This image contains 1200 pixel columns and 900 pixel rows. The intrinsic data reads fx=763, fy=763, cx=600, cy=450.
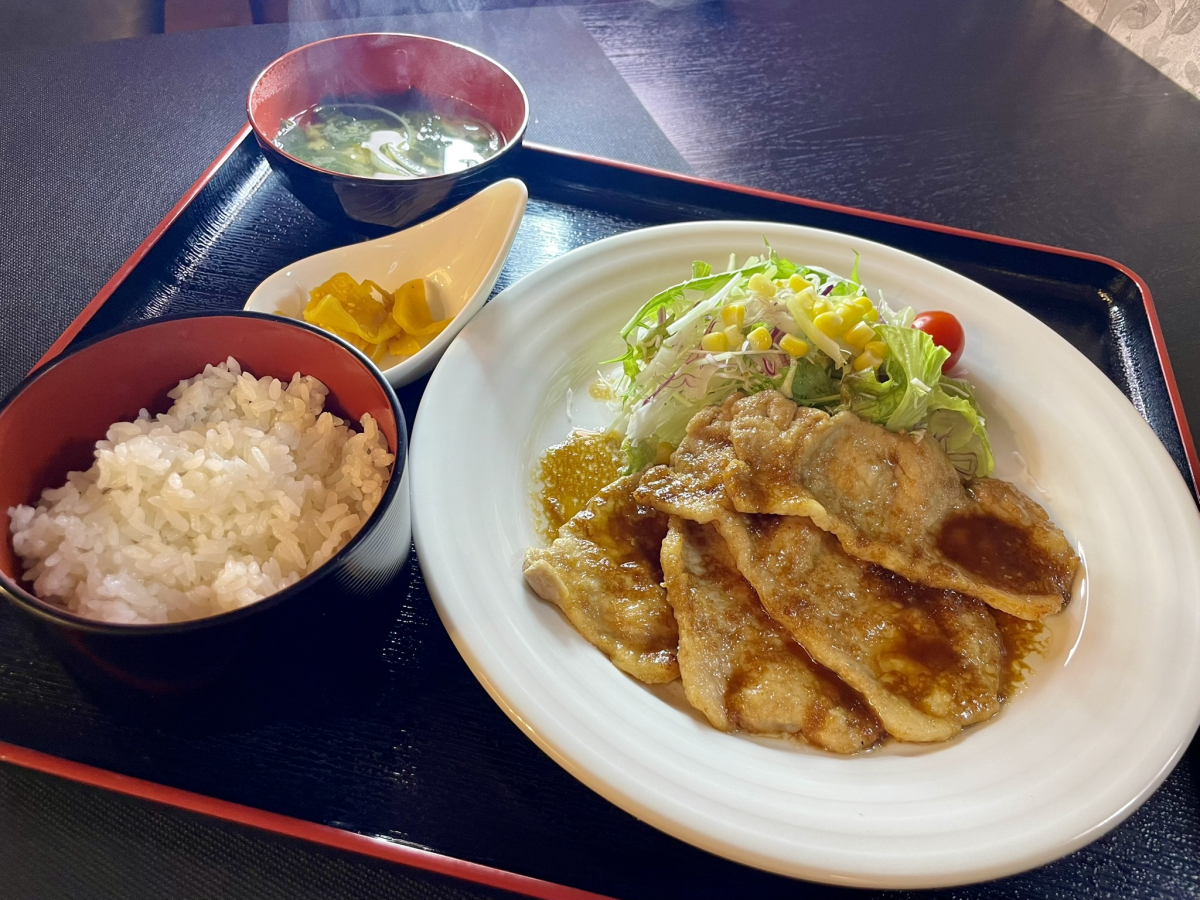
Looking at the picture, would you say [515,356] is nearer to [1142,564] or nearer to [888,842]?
[888,842]

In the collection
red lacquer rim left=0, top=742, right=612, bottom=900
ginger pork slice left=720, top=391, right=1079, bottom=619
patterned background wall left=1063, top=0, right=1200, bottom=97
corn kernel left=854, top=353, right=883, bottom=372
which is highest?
patterned background wall left=1063, top=0, right=1200, bottom=97

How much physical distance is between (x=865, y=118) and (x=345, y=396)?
10.8 feet

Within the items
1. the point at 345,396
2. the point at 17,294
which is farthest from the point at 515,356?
the point at 17,294

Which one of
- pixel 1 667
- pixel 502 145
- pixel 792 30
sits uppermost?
pixel 792 30

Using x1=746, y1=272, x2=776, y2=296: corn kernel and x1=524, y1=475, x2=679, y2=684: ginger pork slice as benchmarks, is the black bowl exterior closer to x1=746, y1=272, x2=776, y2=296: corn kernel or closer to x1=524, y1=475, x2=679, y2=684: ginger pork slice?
x1=524, y1=475, x2=679, y2=684: ginger pork slice

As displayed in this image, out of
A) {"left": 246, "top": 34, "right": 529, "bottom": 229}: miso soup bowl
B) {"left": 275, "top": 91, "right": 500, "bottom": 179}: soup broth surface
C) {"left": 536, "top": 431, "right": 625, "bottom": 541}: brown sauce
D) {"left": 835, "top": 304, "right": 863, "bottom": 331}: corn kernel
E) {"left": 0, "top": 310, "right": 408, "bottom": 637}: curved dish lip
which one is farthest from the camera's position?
{"left": 275, "top": 91, "right": 500, "bottom": 179}: soup broth surface

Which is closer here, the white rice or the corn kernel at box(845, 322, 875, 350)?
the white rice

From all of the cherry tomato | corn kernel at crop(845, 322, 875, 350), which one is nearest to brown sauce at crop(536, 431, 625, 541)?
corn kernel at crop(845, 322, 875, 350)

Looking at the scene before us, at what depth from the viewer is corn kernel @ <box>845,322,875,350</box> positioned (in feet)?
7.64

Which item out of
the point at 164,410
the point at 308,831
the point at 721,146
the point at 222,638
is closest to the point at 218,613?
the point at 222,638

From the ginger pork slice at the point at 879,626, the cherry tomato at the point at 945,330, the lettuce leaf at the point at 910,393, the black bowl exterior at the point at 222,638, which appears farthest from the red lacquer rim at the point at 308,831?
the cherry tomato at the point at 945,330

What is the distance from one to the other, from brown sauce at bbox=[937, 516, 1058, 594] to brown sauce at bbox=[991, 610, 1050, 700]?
0.10m

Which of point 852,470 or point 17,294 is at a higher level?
point 852,470

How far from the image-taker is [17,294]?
2.58 m
